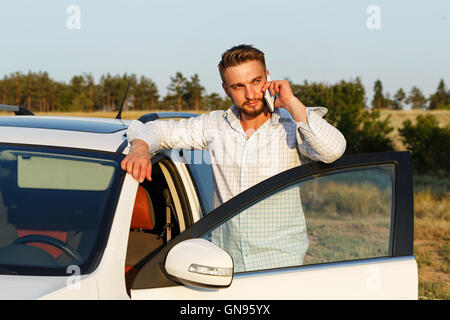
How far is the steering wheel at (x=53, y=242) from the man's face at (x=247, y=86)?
117cm

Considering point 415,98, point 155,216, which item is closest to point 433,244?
point 155,216

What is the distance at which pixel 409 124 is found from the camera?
19.1 m

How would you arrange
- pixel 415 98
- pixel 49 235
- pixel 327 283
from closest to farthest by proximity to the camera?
1. pixel 327 283
2. pixel 49 235
3. pixel 415 98

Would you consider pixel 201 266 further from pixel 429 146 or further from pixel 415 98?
pixel 415 98

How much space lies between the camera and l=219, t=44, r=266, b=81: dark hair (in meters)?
2.84

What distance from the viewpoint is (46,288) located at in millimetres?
1836

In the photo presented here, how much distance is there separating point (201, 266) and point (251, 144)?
1056mm

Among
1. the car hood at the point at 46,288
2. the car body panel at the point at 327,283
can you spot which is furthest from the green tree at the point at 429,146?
the car hood at the point at 46,288

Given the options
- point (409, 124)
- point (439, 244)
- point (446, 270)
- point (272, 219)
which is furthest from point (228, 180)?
point (409, 124)

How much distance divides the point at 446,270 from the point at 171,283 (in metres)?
7.09

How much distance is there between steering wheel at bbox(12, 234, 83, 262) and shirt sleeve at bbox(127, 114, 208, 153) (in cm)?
60

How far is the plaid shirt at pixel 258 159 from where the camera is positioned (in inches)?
84.7

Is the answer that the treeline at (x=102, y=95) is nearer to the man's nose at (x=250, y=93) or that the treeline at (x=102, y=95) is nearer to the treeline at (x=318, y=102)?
the treeline at (x=318, y=102)

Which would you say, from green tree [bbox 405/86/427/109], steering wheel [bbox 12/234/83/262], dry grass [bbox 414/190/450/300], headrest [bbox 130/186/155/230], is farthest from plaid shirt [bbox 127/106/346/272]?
green tree [bbox 405/86/427/109]
